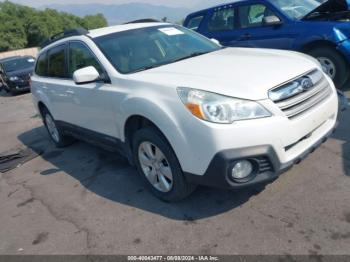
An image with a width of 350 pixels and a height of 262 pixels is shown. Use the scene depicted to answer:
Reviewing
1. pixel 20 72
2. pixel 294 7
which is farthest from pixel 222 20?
pixel 20 72

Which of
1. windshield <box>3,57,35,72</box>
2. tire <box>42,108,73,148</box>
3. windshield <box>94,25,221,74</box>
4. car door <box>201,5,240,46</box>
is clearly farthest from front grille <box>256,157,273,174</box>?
windshield <box>3,57,35,72</box>

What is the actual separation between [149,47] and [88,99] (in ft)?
2.99

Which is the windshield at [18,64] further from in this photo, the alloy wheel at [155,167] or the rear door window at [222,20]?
the alloy wheel at [155,167]

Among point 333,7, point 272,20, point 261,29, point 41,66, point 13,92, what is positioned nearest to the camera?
point 41,66

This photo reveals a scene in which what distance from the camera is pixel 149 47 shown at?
13.1 feet

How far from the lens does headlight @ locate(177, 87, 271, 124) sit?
271 centimetres

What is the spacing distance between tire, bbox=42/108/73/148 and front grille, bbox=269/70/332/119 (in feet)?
12.0

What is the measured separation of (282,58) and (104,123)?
78.3 inches

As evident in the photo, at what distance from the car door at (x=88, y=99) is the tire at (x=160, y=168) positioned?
50cm

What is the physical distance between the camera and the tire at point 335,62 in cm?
574

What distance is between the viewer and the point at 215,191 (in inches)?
139

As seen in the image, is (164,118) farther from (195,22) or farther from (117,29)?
(195,22)

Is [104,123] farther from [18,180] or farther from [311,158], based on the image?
[311,158]

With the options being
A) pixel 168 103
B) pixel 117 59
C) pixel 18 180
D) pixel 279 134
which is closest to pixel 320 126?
pixel 279 134
